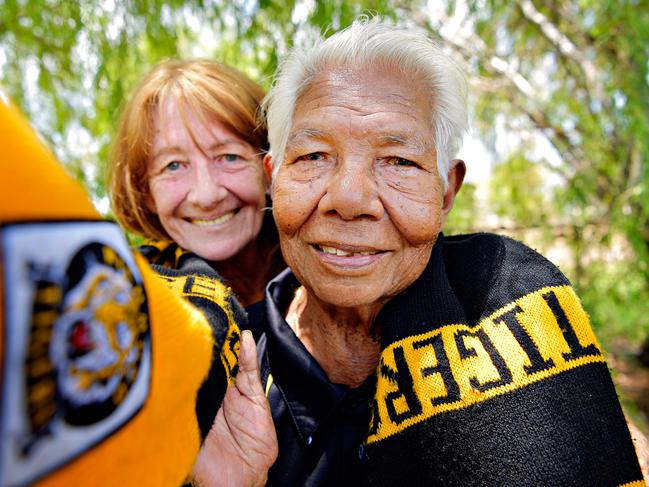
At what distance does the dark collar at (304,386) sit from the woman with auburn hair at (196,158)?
0.19 m

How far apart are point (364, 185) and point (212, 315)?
0.56m

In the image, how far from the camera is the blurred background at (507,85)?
9.35 ft

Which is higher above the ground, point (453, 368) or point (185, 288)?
point (185, 288)

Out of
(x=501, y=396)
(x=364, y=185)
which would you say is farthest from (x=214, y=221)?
(x=501, y=396)

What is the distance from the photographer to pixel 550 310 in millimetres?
1319

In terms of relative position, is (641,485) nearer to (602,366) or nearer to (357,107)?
(602,366)

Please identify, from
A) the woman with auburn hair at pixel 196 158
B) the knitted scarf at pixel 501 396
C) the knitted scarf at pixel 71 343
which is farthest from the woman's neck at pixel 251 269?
the knitted scarf at pixel 71 343

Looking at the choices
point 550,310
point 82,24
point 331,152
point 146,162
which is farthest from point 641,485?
point 82,24

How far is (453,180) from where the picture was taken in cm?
170

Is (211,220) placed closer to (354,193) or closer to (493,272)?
(354,193)

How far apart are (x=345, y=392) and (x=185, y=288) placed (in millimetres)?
610

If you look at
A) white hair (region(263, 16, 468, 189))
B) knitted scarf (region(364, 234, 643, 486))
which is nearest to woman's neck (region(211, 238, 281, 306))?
white hair (region(263, 16, 468, 189))

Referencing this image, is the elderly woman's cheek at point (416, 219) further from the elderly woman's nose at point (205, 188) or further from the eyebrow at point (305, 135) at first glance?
the elderly woman's nose at point (205, 188)

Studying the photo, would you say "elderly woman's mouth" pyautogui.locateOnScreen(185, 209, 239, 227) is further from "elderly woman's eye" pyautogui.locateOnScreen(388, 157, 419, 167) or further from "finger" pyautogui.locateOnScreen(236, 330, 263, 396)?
"elderly woman's eye" pyautogui.locateOnScreen(388, 157, 419, 167)
